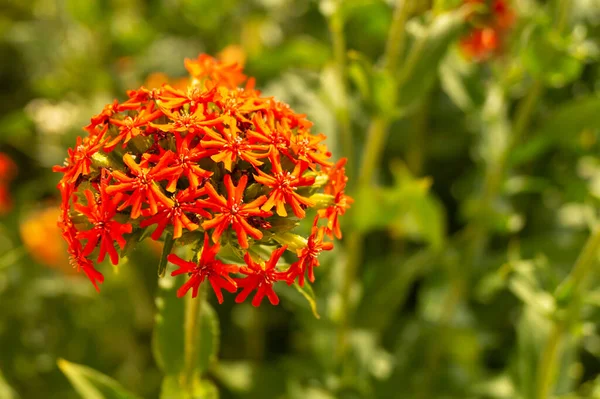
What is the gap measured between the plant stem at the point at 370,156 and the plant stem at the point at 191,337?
0.59 metres

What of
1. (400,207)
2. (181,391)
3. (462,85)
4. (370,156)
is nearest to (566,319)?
(400,207)

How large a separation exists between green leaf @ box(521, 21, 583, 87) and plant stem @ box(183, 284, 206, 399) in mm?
1018

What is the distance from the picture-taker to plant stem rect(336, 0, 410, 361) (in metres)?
1.50

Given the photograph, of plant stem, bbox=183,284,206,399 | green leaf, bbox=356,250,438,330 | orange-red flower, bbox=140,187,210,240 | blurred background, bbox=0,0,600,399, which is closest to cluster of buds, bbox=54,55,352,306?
orange-red flower, bbox=140,187,210,240

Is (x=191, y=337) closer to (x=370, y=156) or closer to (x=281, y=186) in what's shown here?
(x=281, y=186)

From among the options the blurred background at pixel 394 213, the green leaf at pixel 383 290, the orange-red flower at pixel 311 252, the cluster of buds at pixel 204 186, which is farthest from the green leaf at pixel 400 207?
the orange-red flower at pixel 311 252

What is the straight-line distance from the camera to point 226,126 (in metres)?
0.98

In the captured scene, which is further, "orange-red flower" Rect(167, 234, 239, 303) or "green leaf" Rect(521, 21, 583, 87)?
"green leaf" Rect(521, 21, 583, 87)

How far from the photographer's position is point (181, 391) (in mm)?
1178

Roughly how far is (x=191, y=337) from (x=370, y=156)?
0.73 meters

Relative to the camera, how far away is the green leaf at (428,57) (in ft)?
4.83

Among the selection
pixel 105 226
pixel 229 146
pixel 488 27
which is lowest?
pixel 105 226

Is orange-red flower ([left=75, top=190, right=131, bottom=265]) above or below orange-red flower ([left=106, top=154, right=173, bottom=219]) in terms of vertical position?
below

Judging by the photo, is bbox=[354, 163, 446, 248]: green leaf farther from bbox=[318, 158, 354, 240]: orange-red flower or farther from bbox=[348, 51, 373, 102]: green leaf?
bbox=[318, 158, 354, 240]: orange-red flower
